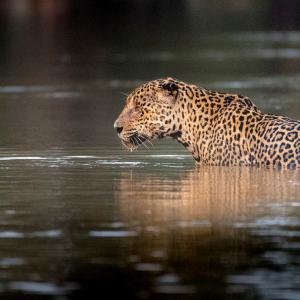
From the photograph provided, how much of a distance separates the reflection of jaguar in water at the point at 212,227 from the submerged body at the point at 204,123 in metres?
0.32

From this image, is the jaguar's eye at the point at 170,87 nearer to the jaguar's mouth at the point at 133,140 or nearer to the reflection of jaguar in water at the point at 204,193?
the jaguar's mouth at the point at 133,140

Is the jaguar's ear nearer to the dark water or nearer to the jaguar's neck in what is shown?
the jaguar's neck

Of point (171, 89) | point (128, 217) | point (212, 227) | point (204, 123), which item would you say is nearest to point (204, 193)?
point (128, 217)

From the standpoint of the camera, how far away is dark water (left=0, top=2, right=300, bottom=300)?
8789mm

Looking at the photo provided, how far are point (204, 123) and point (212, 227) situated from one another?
425cm

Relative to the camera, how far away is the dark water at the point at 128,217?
8789mm

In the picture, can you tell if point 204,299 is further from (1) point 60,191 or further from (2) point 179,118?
(2) point 179,118

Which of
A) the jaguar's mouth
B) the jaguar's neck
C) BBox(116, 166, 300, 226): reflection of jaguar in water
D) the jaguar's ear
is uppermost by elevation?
the jaguar's ear

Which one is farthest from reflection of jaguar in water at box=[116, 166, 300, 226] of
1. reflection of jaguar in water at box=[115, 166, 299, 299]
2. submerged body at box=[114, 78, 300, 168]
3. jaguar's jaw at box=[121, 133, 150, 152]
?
jaguar's jaw at box=[121, 133, 150, 152]

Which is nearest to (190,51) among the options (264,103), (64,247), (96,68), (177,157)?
(96,68)

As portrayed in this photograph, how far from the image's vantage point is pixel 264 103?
22.5m

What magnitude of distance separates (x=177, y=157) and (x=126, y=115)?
1070 mm

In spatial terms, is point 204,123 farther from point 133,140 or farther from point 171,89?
point 133,140

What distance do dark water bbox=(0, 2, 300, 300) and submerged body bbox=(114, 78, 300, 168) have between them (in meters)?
0.25
